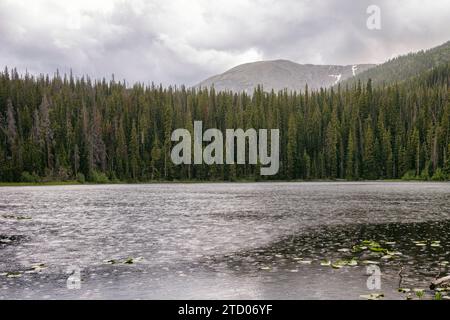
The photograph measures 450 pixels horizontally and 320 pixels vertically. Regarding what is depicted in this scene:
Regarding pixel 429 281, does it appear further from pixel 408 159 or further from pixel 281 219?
pixel 408 159

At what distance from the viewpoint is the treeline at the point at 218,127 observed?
16325 cm

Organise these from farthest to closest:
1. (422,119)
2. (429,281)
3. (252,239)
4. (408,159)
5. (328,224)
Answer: (422,119), (408,159), (328,224), (252,239), (429,281)

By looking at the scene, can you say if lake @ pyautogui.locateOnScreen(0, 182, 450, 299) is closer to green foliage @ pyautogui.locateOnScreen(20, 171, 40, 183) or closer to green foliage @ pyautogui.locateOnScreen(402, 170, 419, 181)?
green foliage @ pyautogui.locateOnScreen(20, 171, 40, 183)

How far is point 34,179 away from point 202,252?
442 feet

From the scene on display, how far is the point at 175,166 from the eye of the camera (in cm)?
16938

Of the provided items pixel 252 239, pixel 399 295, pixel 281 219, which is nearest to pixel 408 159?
pixel 281 219

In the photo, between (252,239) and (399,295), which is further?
(252,239)

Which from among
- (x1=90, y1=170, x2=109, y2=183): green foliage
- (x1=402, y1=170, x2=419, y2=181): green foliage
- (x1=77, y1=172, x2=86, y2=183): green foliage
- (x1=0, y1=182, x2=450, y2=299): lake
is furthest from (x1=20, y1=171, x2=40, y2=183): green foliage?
(x1=402, y1=170, x2=419, y2=181): green foliage

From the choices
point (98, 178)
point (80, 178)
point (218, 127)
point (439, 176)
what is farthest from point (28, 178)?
point (439, 176)

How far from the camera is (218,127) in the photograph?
196 meters

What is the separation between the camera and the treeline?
536 ft

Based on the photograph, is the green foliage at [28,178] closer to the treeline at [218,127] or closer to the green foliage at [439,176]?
the treeline at [218,127]

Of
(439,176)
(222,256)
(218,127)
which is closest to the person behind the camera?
(222,256)

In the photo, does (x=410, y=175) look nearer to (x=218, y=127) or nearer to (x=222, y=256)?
(x=218, y=127)
